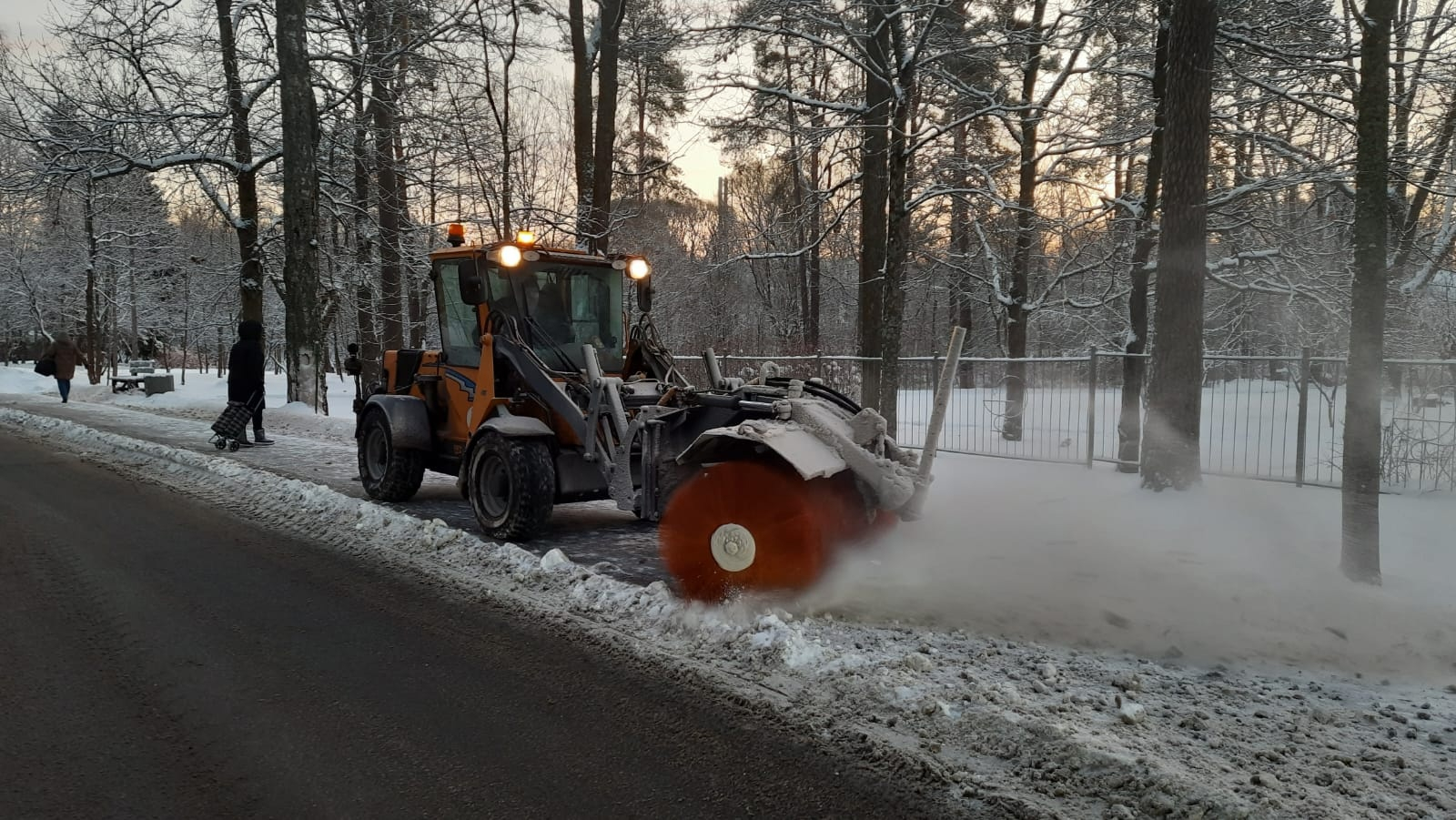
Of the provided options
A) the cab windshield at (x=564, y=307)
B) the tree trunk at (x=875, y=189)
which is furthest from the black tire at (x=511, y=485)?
the tree trunk at (x=875, y=189)

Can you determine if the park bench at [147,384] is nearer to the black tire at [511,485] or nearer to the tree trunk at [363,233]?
the tree trunk at [363,233]

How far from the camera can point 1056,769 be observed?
324 centimetres

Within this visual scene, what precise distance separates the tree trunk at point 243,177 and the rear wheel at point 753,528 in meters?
15.7

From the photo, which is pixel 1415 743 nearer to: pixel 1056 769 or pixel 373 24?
pixel 1056 769

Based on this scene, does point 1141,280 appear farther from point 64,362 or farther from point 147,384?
point 147,384

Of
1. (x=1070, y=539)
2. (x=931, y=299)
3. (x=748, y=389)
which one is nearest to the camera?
(x=748, y=389)

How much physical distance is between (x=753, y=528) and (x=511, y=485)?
2.44m

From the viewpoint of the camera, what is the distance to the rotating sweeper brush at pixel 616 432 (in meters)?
5.22

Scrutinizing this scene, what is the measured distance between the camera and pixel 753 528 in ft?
17.0

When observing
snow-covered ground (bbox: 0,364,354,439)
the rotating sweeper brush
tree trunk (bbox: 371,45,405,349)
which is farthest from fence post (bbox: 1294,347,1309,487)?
tree trunk (bbox: 371,45,405,349)

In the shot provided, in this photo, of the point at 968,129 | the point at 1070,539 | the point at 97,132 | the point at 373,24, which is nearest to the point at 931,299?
the point at 968,129

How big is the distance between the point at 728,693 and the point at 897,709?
30.4 inches

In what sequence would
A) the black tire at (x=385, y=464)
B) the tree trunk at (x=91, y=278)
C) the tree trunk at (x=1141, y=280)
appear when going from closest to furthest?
1. the black tire at (x=385, y=464)
2. the tree trunk at (x=1141, y=280)
3. the tree trunk at (x=91, y=278)

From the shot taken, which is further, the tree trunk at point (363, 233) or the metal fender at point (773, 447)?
the tree trunk at point (363, 233)
